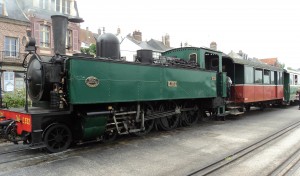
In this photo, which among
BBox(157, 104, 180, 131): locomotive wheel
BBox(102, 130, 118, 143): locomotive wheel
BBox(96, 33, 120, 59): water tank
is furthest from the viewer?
BBox(157, 104, 180, 131): locomotive wheel

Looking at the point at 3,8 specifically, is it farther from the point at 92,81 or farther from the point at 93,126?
the point at 93,126

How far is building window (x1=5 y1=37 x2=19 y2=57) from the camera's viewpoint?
829 inches

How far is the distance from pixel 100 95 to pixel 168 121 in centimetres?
347

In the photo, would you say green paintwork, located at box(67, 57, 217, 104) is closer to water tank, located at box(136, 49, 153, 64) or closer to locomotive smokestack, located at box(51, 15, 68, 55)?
water tank, located at box(136, 49, 153, 64)

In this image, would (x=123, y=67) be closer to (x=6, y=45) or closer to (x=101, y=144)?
(x=101, y=144)

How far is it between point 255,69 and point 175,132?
280 inches

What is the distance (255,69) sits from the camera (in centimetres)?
1327

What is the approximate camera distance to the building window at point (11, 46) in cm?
2106

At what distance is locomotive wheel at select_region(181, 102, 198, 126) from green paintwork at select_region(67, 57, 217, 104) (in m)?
0.73

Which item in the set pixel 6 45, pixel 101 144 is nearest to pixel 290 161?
pixel 101 144

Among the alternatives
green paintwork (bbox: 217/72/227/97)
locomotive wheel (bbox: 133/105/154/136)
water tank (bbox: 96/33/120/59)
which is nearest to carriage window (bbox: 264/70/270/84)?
green paintwork (bbox: 217/72/227/97)

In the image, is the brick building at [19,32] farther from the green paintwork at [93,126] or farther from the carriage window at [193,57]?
the green paintwork at [93,126]

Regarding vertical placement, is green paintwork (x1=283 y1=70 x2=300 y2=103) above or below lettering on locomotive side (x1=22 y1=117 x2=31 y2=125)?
above

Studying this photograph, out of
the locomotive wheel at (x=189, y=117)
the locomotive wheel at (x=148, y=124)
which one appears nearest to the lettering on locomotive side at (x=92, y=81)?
the locomotive wheel at (x=148, y=124)
